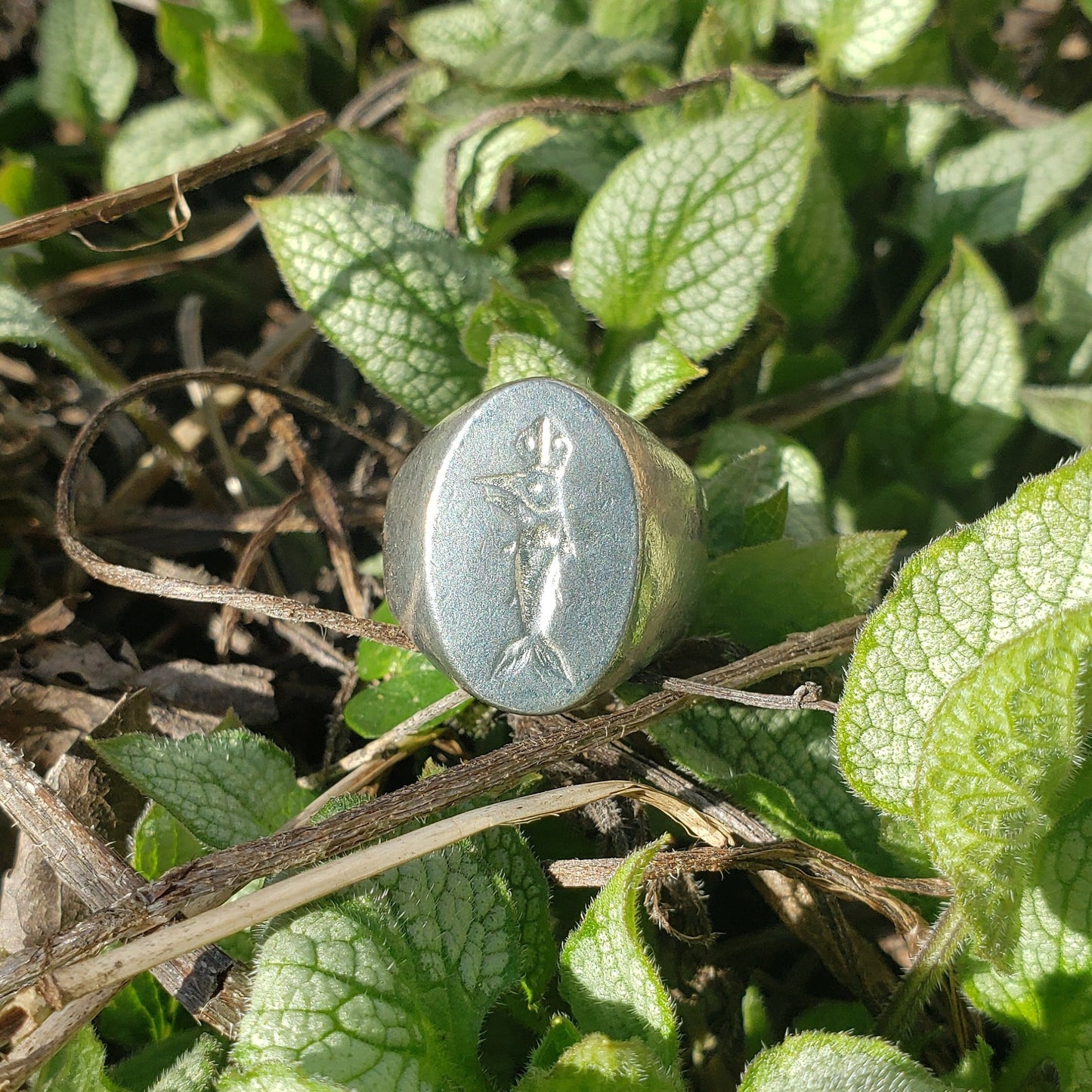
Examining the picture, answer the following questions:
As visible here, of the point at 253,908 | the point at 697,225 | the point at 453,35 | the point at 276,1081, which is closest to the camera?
the point at 276,1081

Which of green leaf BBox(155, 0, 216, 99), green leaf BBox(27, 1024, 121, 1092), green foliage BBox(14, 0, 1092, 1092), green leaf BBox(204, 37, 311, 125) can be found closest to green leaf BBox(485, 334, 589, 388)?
green foliage BBox(14, 0, 1092, 1092)

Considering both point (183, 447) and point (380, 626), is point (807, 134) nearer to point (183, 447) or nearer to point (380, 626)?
point (380, 626)

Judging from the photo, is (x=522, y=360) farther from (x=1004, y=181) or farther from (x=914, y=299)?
(x=1004, y=181)

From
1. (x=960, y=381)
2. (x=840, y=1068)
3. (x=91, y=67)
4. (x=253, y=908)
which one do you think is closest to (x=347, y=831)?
(x=253, y=908)

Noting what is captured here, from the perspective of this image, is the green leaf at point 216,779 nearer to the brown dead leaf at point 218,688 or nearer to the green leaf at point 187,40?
the brown dead leaf at point 218,688

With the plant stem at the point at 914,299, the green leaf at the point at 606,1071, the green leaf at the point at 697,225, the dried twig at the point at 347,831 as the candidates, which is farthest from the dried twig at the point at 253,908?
the plant stem at the point at 914,299

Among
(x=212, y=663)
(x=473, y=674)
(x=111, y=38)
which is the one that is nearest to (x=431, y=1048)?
(x=473, y=674)

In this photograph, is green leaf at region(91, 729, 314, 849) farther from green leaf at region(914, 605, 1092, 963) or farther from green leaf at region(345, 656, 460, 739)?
green leaf at region(914, 605, 1092, 963)
